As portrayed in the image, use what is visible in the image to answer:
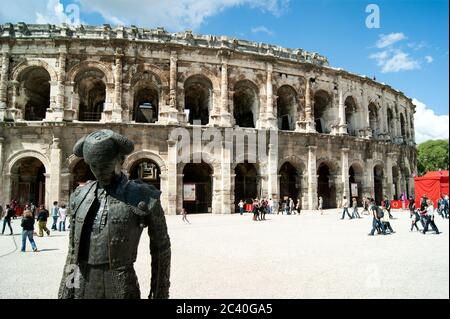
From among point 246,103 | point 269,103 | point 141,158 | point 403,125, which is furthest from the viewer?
point 403,125

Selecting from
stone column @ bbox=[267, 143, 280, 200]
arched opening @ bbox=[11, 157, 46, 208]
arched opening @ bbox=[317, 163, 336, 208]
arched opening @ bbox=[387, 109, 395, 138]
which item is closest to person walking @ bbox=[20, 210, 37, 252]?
arched opening @ bbox=[11, 157, 46, 208]

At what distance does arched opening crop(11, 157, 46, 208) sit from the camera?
52.4ft

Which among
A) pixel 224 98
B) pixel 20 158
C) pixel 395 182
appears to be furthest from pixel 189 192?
pixel 395 182

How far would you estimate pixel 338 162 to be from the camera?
1983 cm

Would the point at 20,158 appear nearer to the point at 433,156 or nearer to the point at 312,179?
the point at 312,179

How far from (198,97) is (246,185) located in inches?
266

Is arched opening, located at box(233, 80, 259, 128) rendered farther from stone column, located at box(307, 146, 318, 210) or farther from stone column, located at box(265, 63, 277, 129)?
stone column, located at box(307, 146, 318, 210)

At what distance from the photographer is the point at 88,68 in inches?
645

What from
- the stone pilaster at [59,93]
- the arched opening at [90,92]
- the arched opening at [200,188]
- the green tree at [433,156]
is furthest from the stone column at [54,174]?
the green tree at [433,156]

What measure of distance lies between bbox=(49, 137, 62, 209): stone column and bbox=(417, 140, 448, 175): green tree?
148 ft

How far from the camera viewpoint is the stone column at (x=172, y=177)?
628 inches

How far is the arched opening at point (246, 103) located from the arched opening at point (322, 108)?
192 inches

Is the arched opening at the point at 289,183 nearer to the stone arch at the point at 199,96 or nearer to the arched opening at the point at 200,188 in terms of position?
the arched opening at the point at 200,188

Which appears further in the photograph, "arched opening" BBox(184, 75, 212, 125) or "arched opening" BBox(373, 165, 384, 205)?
"arched opening" BBox(373, 165, 384, 205)
